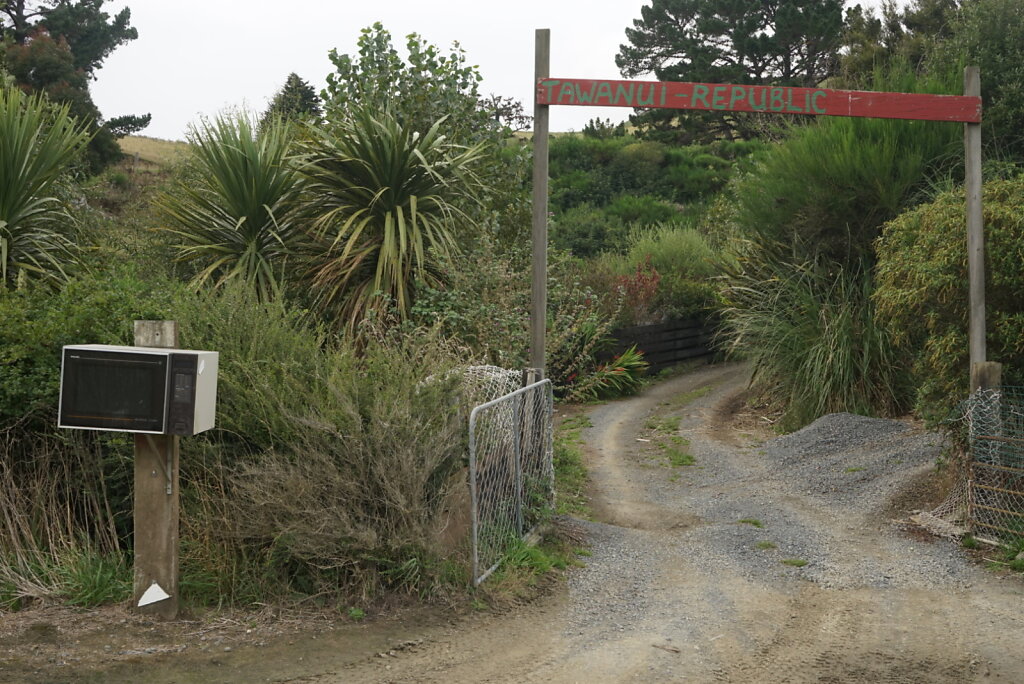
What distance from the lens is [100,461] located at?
630 centimetres

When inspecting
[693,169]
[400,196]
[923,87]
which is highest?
[693,169]

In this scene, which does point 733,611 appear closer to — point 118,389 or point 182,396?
point 182,396

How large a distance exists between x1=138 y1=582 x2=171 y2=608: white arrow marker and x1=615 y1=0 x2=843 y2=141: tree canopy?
3816 cm

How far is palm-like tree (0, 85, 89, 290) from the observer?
8758 millimetres

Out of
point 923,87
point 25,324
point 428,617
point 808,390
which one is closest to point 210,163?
point 25,324

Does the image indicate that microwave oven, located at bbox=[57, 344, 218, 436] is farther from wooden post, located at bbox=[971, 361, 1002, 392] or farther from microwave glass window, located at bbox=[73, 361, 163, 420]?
wooden post, located at bbox=[971, 361, 1002, 392]

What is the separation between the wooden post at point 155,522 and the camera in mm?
5594

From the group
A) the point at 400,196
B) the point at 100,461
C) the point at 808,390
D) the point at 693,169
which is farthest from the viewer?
the point at 693,169

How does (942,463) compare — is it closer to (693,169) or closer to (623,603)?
(623,603)

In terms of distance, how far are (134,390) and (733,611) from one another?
3.76m

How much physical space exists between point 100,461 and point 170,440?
99 cm

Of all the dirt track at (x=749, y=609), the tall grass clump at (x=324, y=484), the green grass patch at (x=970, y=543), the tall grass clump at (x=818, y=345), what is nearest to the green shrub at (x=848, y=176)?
the tall grass clump at (x=818, y=345)

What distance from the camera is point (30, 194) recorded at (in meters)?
8.99

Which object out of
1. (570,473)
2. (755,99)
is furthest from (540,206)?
(570,473)
